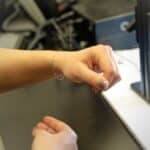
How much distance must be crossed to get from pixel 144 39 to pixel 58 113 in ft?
1.00

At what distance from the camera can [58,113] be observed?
85 cm

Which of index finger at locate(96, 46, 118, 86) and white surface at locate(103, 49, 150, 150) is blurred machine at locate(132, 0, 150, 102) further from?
index finger at locate(96, 46, 118, 86)

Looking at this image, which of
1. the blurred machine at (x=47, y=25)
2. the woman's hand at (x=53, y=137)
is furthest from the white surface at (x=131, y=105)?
the blurred machine at (x=47, y=25)

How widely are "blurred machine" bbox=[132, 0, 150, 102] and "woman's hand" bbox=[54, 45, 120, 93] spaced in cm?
13

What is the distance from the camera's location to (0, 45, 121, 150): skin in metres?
0.55

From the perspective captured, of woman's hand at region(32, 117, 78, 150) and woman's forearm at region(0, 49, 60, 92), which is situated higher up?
woman's forearm at region(0, 49, 60, 92)

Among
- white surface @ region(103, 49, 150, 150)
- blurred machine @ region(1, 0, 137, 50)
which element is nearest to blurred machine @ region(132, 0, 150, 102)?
white surface @ region(103, 49, 150, 150)

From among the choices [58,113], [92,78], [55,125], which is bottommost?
[58,113]

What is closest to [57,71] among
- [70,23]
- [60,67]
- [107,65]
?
[60,67]

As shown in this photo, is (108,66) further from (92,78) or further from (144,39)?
(144,39)

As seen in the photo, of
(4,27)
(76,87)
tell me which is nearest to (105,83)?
(76,87)

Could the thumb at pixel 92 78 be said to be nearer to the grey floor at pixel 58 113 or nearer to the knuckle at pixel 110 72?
the knuckle at pixel 110 72

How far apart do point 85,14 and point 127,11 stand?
0.47 feet

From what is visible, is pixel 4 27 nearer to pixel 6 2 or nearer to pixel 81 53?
pixel 6 2
